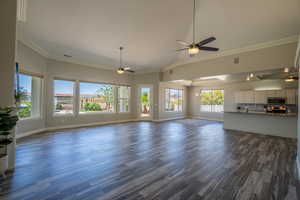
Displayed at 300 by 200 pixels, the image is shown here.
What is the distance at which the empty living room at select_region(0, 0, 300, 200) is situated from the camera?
2211mm

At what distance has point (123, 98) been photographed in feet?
28.1

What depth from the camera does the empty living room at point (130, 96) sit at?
2.21m

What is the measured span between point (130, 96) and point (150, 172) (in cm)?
659

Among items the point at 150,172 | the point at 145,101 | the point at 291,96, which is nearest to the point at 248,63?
the point at 291,96

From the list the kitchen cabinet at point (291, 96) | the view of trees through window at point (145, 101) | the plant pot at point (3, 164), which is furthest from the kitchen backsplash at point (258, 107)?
the plant pot at point (3, 164)

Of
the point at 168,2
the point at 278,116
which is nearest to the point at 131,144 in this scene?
the point at 168,2

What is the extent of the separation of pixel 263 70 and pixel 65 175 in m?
6.45

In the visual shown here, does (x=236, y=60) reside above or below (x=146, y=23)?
below

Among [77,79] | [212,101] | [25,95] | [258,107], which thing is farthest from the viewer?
[212,101]

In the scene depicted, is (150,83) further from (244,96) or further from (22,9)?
(22,9)

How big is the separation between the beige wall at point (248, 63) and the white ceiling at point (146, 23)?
438mm

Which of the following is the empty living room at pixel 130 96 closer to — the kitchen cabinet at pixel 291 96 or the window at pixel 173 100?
the kitchen cabinet at pixel 291 96

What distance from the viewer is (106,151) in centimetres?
350

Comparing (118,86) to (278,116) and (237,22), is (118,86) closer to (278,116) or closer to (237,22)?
(237,22)
